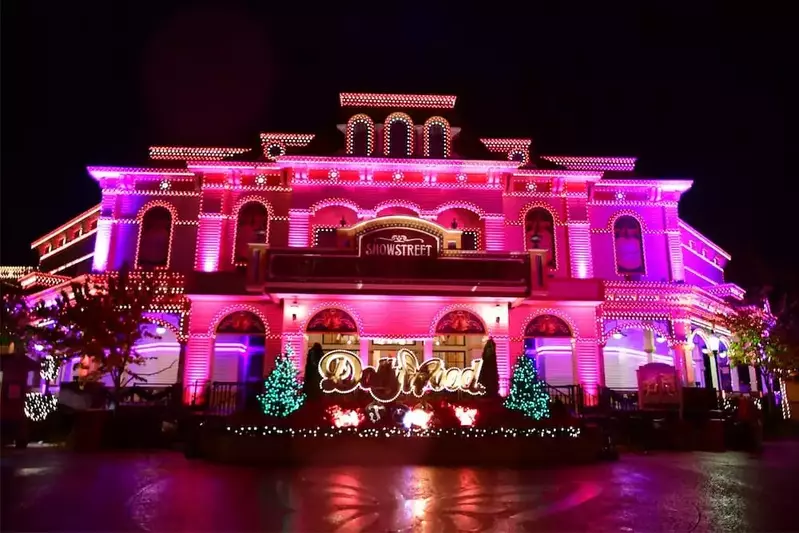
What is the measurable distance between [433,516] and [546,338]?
16172 mm

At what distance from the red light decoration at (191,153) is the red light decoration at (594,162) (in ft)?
47.1

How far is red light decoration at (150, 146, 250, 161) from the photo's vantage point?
25.9m

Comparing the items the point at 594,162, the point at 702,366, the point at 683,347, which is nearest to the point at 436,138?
the point at 594,162

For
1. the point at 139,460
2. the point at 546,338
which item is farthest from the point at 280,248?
the point at 546,338

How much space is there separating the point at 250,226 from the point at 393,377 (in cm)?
1124

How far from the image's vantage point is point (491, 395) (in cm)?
1769

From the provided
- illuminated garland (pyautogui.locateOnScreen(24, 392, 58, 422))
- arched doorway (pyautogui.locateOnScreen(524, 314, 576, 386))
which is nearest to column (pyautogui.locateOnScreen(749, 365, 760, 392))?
arched doorway (pyautogui.locateOnScreen(524, 314, 576, 386))

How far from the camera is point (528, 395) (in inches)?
676

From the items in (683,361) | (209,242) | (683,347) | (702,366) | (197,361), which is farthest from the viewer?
(702,366)

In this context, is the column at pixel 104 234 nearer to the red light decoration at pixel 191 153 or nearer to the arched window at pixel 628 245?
the red light decoration at pixel 191 153

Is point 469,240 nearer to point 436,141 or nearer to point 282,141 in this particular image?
point 436,141

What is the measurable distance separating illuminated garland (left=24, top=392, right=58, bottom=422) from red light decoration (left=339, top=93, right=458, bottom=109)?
16.7m

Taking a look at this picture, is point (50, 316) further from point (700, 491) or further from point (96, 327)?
point (700, 491)

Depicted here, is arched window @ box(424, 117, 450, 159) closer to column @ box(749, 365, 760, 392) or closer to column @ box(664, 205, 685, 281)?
column @ box(664, 205, 685, 281)
